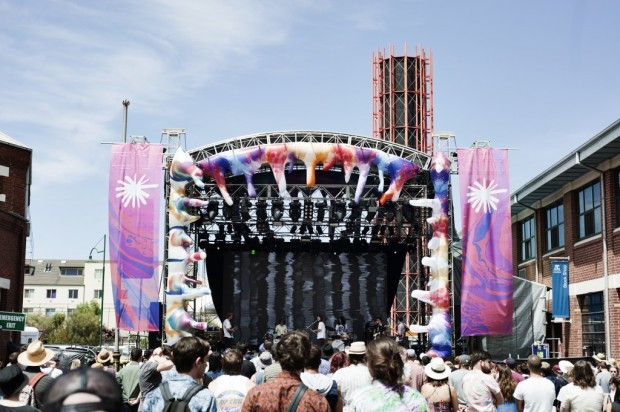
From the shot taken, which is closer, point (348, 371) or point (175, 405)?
point (175, 405)

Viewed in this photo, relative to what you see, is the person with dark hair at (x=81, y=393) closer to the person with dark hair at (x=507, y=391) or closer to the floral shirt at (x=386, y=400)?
the floral shirt at (x=386, y=400)

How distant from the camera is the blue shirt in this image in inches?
205

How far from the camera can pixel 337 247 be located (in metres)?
29.6

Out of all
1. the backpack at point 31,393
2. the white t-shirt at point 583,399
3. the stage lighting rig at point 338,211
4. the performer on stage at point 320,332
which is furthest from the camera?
the performer on stage at point 320,332

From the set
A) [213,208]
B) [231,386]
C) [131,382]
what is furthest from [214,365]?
[213,208]

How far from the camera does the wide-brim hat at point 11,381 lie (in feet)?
18.1

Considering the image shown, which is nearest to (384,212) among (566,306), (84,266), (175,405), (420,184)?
(420,184)

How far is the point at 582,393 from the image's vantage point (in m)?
8.38

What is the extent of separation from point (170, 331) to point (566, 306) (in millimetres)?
11259

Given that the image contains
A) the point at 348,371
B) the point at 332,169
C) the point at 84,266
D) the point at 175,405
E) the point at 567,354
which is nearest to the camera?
the point at 175,405

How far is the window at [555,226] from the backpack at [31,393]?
2149cm

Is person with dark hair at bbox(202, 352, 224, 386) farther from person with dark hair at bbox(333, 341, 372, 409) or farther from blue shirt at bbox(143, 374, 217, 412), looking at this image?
blue shirt at bbox(143, 374, 217, 412)

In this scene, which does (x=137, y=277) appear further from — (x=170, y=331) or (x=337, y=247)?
(x=337, y=247)

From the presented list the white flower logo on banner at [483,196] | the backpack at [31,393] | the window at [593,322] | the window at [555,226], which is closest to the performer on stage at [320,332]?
the white flower logo on banner at [483,196]
